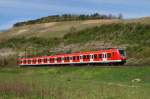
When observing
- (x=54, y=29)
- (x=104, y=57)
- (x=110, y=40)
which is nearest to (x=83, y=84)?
(x=104, y=57)

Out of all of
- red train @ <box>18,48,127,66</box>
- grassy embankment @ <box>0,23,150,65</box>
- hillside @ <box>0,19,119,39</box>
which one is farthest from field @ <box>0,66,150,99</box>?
hillside @ <box>0,19,119,39</box>

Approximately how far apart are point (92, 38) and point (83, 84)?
6599cm

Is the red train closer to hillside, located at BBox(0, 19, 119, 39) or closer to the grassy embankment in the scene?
the grassy embankment

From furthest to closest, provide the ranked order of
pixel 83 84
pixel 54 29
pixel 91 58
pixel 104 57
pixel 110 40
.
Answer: pixel 54 29 < pixel 110 40 < pixel 91 58 < pixel 104 57 < pixel 83 84

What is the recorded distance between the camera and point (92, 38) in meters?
98.3

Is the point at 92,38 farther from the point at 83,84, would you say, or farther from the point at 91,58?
the point at 83,84

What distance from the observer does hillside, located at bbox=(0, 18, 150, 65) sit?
7059 centimetres

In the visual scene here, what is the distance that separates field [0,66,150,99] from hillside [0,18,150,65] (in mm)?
13285

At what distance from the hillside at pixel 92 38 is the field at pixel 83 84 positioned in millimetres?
13285

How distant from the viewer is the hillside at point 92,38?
7059cm

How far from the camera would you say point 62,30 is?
12406cm

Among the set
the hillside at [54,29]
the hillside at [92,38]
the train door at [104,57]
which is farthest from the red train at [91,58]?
the hillside at [54,29]

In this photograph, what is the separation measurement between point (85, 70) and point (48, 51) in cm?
4964

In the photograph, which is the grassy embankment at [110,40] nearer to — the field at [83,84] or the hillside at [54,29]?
the hillside at [54,29]
